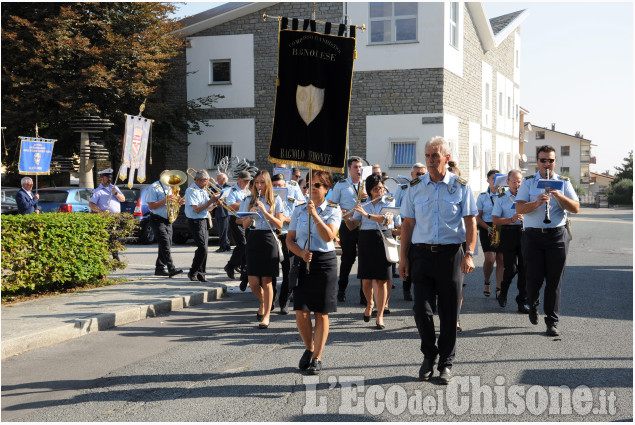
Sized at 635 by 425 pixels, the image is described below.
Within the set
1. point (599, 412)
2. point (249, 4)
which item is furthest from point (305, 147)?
point (249, 4)

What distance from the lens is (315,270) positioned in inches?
244

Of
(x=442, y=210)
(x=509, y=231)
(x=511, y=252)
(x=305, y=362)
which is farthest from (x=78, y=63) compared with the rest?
(x=442, y=210)

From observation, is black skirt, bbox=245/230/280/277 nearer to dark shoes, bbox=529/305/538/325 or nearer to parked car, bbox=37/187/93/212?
dark shoes, bbox=529/305/538/325

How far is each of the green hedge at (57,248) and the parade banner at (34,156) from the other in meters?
Answer: 7.19

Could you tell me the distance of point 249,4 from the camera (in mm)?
26969

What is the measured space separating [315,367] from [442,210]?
181 cm

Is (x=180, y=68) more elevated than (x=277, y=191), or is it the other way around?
(x=180, y=68)

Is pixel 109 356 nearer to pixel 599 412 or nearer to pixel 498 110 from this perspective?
pixel 599 412

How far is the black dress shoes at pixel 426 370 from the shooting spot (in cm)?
569

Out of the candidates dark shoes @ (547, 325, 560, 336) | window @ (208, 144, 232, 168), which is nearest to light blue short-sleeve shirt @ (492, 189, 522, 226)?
dark shoes @ (547, 325, 560, 336)

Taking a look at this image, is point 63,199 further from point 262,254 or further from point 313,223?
point 313,223

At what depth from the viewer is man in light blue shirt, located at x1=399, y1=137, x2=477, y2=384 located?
19.1ft

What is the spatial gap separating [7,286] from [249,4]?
20.6m

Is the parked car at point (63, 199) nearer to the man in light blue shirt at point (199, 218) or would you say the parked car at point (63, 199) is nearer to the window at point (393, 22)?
the man in light blue shirt at point (199, 218)
